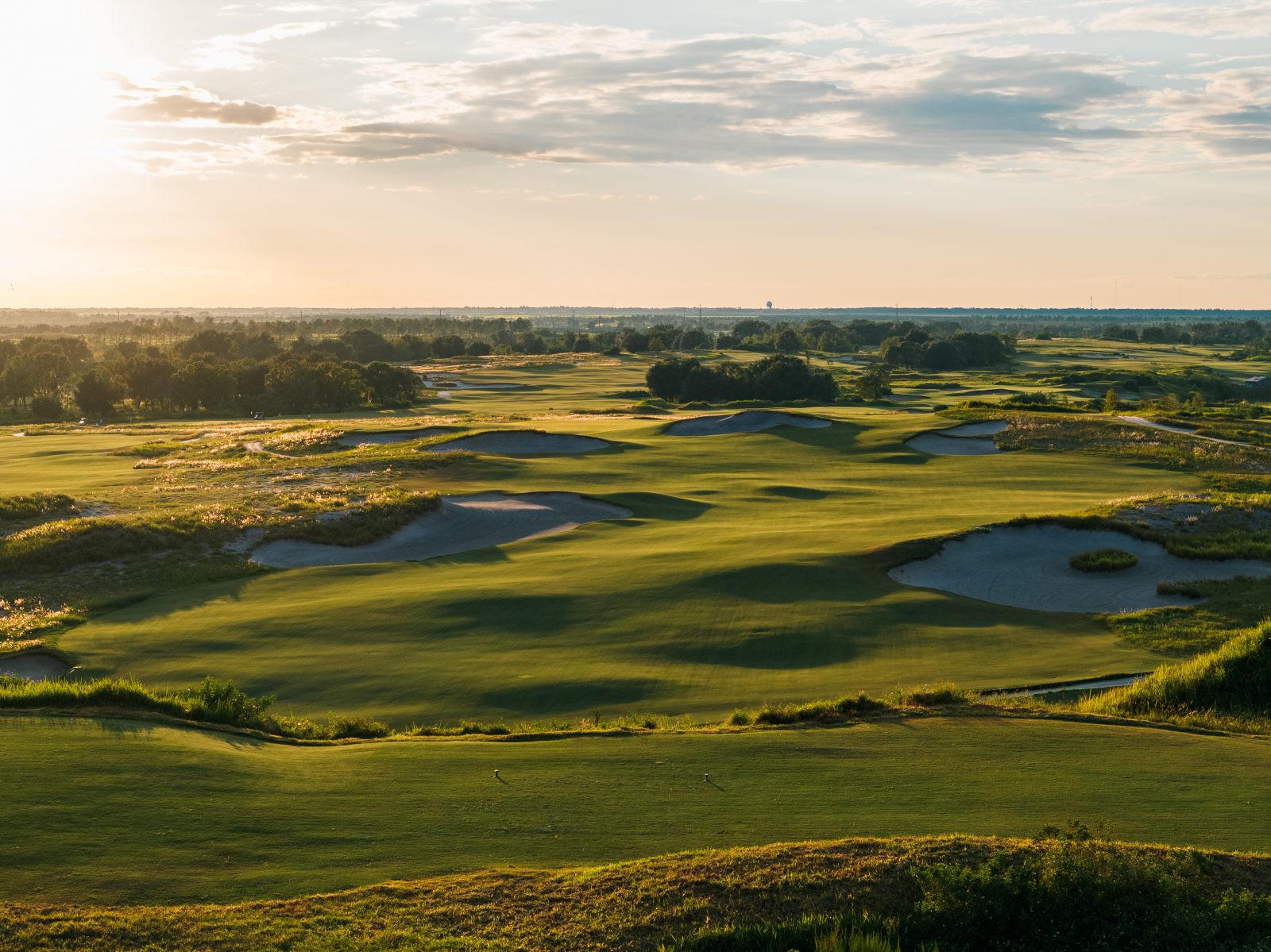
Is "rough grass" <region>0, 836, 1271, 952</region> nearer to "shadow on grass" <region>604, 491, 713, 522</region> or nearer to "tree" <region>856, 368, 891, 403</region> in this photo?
"shadow on grass" <region>604, 491, 713, 522</region>

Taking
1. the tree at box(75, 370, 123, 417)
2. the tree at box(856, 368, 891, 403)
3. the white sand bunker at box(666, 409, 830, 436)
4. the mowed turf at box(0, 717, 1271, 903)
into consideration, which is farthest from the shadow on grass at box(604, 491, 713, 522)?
the tree at box(75, 370, 123, 417)

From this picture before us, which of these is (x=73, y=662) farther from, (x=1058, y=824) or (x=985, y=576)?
(x=985, y=576)

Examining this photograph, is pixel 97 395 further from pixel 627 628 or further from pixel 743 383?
pixel 627 628

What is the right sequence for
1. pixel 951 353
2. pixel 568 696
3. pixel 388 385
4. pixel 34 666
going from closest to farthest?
pixel 568 696, pixel 34 666, pixel 388 385, pixel 951 353

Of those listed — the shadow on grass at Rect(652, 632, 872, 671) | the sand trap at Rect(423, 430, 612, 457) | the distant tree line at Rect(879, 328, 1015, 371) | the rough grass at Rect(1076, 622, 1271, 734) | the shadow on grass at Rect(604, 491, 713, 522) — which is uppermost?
the distant tree line at Rect(879, 328, 1015, 371)

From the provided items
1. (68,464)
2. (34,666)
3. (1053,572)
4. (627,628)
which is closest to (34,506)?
(34,666)

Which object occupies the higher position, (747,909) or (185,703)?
(747,909)
